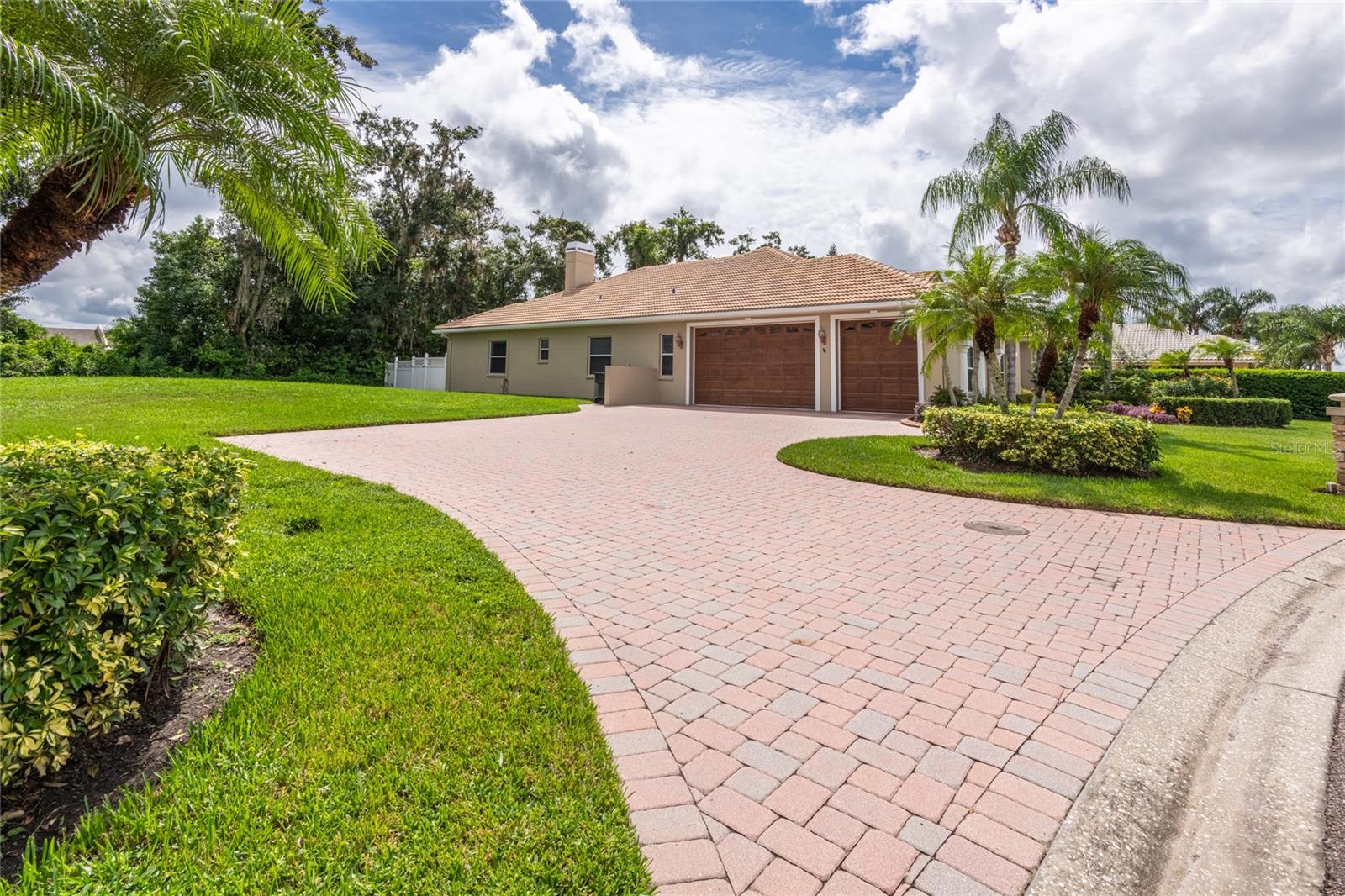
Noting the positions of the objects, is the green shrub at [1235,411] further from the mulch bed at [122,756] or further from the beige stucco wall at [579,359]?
the mulch bed at [122,756]

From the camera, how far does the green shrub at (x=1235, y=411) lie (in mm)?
17984

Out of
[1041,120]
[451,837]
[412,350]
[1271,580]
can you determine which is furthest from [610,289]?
[451,837]

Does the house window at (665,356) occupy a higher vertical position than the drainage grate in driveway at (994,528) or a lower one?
higher

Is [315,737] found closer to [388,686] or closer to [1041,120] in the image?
[388,686]

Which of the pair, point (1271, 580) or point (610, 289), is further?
point (610, 289)

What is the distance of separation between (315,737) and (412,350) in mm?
30110

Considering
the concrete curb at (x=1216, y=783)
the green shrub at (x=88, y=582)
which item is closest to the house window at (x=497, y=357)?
the green shrub at (x=88, y=582)

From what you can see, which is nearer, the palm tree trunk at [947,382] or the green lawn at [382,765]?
the green lawn at [382,765]

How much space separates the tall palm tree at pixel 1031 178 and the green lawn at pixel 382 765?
16.1m

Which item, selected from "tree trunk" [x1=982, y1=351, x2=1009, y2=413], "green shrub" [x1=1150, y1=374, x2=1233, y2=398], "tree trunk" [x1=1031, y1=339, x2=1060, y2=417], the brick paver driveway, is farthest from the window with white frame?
"green shrub" [x1=1150, y1=374, x2=1233, y2=398]

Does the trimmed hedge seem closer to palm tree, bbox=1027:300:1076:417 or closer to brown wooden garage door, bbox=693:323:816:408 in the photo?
brown wooden garage door, bbox=693:323:816:408

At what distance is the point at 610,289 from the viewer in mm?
23844

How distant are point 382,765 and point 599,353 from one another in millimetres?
19877

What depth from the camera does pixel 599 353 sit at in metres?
21.5
